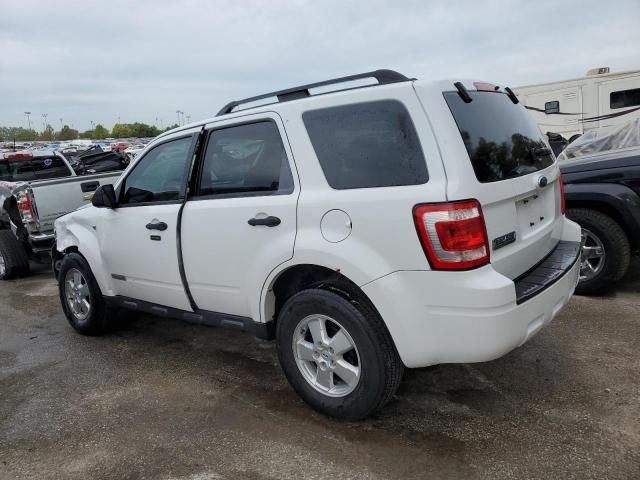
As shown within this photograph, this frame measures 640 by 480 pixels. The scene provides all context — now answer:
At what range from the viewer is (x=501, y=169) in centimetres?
267

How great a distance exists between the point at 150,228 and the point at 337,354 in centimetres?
167

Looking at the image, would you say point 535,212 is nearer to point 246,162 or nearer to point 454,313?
point 454,313

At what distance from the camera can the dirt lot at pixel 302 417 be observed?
254 centimetres

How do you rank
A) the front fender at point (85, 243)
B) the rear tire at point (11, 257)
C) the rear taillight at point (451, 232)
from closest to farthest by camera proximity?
the rear taillight at point (451, 232) < the front fender at point (85, 243) < the rear tire at point (11, 257)

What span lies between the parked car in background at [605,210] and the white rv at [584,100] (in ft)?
40.0

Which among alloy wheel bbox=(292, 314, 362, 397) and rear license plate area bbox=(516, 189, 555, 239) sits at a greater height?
rear license plate area bbox=(516, 189, 555, 239)

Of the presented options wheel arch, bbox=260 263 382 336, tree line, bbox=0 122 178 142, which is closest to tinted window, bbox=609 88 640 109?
wheel arch, bbox=260 263 382 336

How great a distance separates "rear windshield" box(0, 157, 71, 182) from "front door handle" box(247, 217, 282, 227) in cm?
657

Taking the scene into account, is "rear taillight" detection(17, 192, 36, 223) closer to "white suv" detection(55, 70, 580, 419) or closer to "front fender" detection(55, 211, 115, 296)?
"front fender" detection(55, 211, 115, 296)

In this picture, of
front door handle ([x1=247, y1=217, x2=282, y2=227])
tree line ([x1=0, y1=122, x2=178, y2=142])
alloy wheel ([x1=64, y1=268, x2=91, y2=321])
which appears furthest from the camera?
tree line ([x1=0, y1=122, x2=178, y2=142])

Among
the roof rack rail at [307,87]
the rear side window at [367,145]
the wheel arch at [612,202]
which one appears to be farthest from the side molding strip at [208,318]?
the wheel arch at [612,202]

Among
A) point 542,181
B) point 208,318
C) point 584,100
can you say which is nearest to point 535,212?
point 542,181

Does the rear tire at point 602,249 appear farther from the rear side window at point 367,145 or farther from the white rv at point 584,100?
the white rv at point 584,100

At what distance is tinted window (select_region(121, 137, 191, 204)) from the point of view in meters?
3.58
